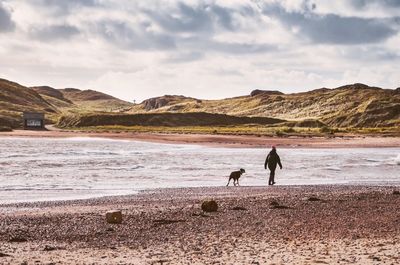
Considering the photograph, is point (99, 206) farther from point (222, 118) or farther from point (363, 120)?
point (222, 118)

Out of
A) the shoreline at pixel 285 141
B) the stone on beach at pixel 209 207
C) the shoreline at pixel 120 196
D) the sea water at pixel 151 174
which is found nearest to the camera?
the stone on beach at pixel 209 207

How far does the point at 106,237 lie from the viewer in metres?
13.3

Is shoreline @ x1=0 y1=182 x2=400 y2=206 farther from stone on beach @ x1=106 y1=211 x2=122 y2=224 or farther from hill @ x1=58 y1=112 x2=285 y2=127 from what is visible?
hill @ x1=58 y1=112 x2=285 y2=127

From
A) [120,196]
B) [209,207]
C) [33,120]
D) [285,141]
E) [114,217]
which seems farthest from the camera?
[33,120]

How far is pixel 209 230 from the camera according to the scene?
14.0 m

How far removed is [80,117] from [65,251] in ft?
422

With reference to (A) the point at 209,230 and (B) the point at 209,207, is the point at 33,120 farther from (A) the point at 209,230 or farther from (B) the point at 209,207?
(A) the point at 209,230

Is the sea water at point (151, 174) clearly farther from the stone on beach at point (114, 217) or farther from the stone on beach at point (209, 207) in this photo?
the stone on beach at point (114, 217)

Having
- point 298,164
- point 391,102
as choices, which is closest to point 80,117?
point 391,102

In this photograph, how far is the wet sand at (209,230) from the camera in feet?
36.9

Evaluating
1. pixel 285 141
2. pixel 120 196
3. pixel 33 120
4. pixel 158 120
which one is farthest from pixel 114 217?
pixel 158 120

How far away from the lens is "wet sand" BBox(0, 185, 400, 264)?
11.2 meters

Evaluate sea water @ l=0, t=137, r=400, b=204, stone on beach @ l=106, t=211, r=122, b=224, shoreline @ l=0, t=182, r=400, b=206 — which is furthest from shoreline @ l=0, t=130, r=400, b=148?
stone on beach @ l=106, t=211, r=122, b=224

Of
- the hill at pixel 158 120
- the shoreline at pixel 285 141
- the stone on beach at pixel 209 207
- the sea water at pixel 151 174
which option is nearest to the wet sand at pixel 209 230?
the stone on beach at pixel 209 207
